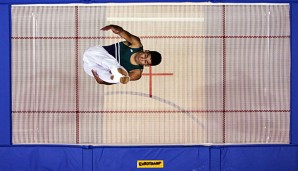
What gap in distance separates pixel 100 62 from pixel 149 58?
38cm

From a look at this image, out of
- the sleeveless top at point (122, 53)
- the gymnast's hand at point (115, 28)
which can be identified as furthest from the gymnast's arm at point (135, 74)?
the gymnast's hand at point (115, 28)

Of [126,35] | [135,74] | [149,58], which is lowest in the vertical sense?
[135,74]

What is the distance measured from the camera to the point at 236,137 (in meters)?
2.67

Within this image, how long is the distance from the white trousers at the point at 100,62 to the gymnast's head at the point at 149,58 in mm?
166

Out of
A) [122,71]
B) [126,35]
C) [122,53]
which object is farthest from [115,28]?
[122,71]

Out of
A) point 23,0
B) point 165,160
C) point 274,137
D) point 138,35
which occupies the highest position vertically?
point 23,0

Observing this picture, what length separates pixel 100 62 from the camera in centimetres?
261

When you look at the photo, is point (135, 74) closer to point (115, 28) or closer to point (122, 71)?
point (122, 71)

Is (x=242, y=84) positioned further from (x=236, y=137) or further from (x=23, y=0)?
(x=23, y=0)

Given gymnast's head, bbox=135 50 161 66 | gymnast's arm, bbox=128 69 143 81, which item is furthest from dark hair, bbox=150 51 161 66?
gymnast's arm, bbox=128 69 143 81

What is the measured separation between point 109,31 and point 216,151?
127 cm

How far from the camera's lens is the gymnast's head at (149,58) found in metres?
2.63

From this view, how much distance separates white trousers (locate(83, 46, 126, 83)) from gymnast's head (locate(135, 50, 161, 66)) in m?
A: 0.17

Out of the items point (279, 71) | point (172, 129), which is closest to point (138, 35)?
point (172, 129)
